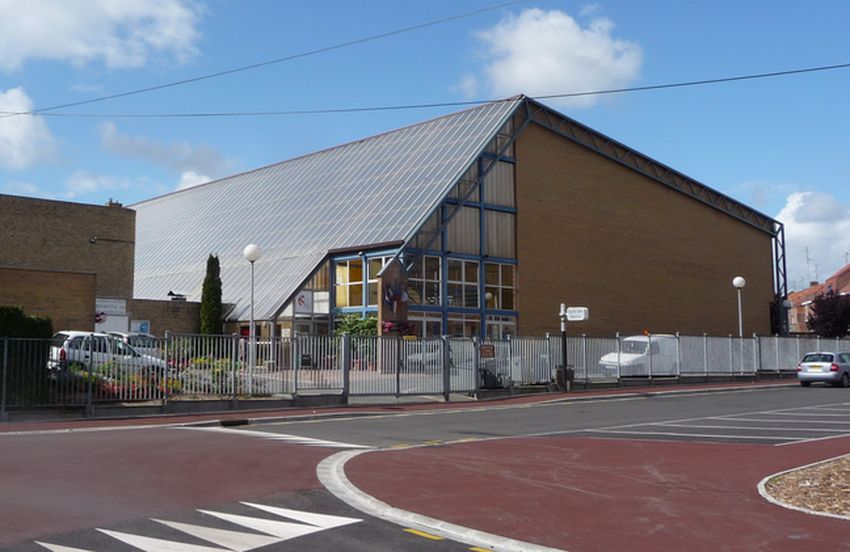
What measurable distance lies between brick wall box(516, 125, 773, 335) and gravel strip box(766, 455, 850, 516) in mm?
29077

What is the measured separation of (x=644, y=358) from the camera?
3447 cm

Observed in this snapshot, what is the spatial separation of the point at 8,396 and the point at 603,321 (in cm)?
3052

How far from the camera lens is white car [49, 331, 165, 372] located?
67.1 feet

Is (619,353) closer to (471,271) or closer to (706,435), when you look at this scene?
(471,271)

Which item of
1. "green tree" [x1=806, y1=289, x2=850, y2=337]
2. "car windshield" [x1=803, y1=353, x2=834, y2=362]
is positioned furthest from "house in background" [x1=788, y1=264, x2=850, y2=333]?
"car windshield" [x1=803, y1=353, x2=834, y2=362]

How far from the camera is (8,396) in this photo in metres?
19.4

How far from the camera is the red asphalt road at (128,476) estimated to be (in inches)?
328

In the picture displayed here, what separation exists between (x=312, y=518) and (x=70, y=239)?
32148 millimetres

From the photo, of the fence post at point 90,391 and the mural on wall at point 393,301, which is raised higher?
the mural on wall at point 393,301

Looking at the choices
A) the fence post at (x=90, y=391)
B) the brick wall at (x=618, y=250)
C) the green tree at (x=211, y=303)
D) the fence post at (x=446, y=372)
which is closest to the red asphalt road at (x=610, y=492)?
the fence post at (x=90, y=391)

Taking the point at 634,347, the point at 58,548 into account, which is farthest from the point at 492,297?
the point at 58,548

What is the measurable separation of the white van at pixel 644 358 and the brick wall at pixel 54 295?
19.2 meters

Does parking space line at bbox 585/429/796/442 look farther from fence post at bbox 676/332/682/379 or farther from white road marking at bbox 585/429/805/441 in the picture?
fence post at bbox 676/332/682/379

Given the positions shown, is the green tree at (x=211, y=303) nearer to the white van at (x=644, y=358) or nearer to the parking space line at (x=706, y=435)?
the white van at (x=644, y=358)
